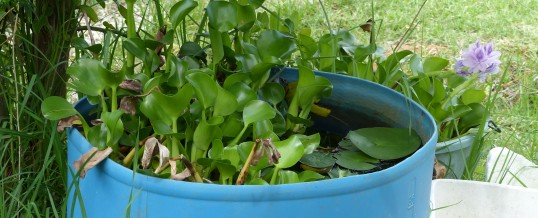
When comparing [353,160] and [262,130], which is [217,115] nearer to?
[262,130]

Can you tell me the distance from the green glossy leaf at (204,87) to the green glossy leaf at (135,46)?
152mm

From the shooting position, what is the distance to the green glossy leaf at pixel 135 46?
1.01 m

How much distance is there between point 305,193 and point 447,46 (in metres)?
1.65

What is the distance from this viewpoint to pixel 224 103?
90cm

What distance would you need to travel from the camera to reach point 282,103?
1.13 m

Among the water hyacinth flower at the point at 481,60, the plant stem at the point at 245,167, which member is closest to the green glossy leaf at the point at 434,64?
the water hyacinth flower at the point at 481,60

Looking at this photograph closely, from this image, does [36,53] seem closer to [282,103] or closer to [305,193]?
[282,103]

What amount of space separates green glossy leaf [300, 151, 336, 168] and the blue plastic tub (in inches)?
5.6

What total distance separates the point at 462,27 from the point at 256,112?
167 centimetres

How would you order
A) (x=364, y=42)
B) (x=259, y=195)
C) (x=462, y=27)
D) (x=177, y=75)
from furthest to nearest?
(x=462, y=27), (x=364, y=42), (x=177, y=75), (x=259, y=195)

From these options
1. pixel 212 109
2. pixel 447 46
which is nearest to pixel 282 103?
pixel 212 109

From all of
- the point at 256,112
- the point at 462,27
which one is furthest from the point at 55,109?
the point at 462,27

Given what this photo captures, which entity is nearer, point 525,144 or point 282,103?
point 282,103

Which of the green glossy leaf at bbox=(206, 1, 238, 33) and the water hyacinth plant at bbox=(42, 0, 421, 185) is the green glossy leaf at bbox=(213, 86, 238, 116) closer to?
the water hyacinth plant at bbox=(42, 0, 421, 185)
